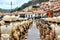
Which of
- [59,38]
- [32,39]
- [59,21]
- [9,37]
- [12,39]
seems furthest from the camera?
[32,39]

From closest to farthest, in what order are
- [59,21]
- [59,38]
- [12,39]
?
[59,38] → [12,39] → [59,21]

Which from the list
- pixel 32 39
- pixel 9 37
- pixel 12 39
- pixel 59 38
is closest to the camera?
pixel 59 38

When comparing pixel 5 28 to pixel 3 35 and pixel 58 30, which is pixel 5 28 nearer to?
pixel 3 35

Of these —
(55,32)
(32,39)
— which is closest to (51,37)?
(55,32)

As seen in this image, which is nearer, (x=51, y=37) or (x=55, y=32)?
(x=55, y=32)

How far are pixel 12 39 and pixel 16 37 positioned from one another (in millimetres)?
401

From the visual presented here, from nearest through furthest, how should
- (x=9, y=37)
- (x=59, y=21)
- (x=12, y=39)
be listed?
(x=9, y=37) < (x=12, y=39) < (x=59, y=21)

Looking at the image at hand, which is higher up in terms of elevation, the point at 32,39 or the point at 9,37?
the point at 9,37

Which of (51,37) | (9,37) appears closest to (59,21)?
(51,37)

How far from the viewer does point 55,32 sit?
791 centimetres

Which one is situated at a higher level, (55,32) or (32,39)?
(55,32)

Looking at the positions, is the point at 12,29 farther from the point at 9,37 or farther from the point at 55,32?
the point at 55,32

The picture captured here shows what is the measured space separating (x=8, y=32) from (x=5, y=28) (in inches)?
9.5

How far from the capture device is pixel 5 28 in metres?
8.38
